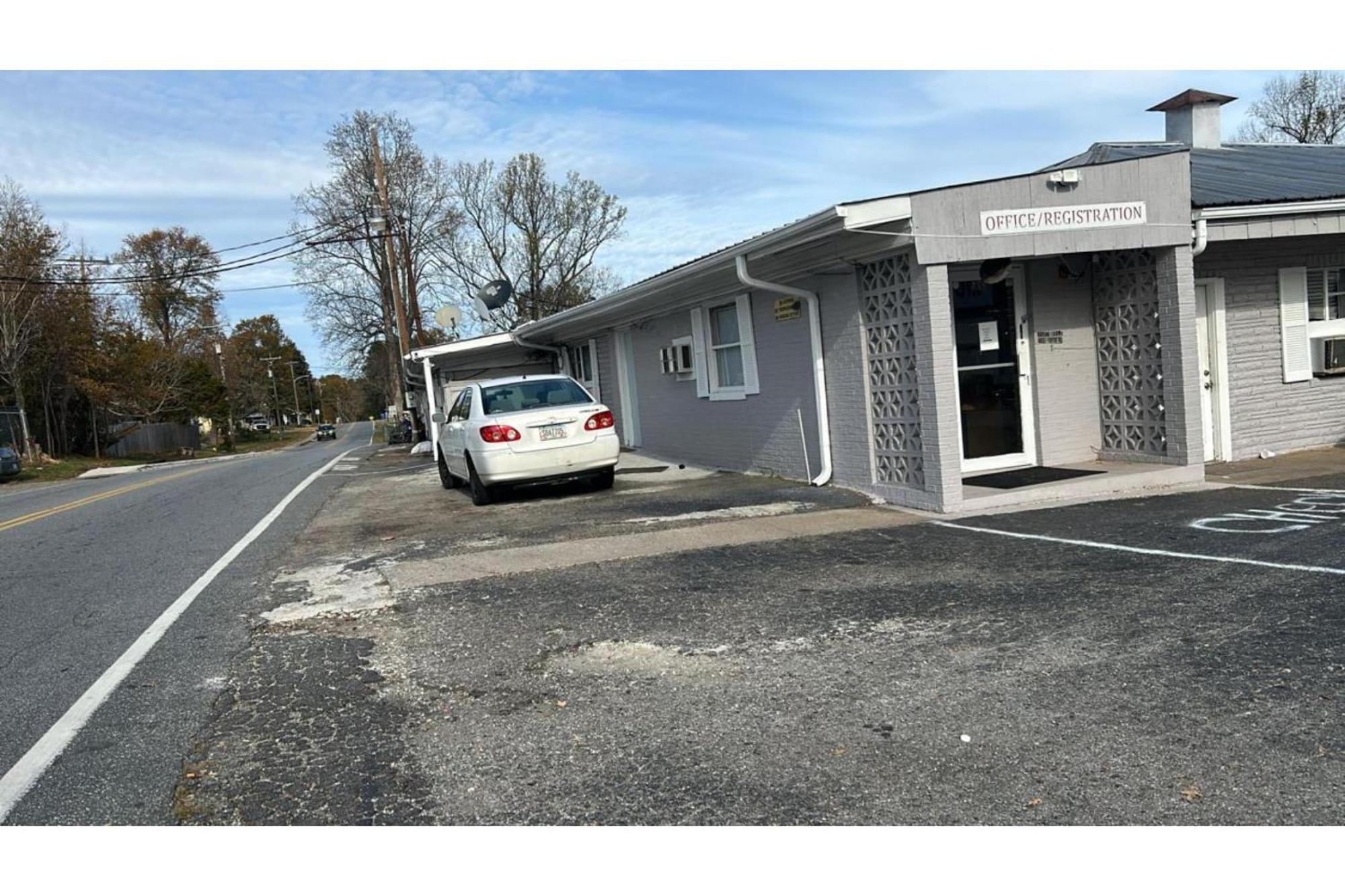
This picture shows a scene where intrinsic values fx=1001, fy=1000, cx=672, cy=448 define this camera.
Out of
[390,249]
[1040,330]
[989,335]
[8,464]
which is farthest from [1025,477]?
[8,464]

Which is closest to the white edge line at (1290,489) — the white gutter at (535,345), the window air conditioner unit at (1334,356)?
the window air conditioner unit at (1334,356)

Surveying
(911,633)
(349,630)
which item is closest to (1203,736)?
(911,633)

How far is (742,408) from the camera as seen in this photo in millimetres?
13102

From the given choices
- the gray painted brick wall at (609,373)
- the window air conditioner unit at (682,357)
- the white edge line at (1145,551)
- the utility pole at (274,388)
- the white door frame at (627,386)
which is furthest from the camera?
the utility pole at (274,388)

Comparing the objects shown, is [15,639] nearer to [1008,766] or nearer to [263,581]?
[263,581]

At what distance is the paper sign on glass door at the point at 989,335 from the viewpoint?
10.5 m

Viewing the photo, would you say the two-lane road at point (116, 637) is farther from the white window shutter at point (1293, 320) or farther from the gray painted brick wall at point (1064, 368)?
the white window shutter at point (1293, 320)

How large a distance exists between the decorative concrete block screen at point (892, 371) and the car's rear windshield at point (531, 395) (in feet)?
12.1

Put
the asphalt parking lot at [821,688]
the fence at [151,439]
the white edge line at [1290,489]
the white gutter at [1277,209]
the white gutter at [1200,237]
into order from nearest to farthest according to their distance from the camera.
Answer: the asphalt parking lot at [821,688]
the white edge line at [1290,489]
the white gutter at [1200,237]
the white gutter at [1277,209]
the fence at [151,439]

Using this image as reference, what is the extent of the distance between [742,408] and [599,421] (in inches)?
86.7

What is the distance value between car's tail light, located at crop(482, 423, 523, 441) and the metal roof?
6343 millimetres

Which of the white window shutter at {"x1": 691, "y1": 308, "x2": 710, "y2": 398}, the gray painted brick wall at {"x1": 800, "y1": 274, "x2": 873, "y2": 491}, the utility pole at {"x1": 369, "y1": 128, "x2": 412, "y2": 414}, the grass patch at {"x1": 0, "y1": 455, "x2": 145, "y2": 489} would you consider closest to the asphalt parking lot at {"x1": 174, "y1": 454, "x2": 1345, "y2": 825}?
the gray painted brick wall at {"x1": 800, "y1": 274, "x2": 873, "y2": 491}

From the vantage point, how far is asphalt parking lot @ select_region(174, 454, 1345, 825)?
342 centimetres

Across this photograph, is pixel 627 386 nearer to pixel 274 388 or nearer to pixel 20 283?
pixel 20 283
